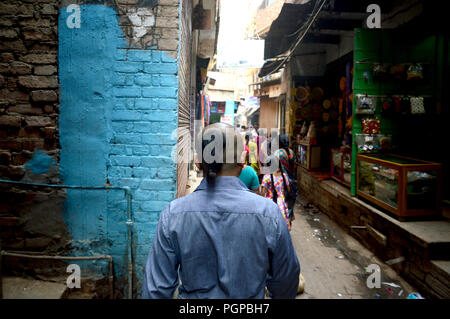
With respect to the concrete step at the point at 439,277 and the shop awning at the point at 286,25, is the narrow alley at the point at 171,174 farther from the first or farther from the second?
the shop awning at the point at 286,25

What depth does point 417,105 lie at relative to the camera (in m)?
4.81

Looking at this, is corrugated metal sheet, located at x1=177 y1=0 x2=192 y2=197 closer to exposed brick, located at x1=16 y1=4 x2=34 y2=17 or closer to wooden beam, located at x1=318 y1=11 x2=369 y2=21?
exposed brick, located at x1=16 y1=4 x2=34 y2=17

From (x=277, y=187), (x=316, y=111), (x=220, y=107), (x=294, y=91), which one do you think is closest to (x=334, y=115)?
(x=316, y=111)

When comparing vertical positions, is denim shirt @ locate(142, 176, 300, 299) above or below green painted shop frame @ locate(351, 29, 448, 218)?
below

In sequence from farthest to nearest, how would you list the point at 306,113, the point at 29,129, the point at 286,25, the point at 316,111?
the point at 306,113 → the point at 316,111 → the point at 286,25 → the point at 29,129

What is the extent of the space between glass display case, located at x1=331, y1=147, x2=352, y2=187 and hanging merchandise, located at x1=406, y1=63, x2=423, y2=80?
1.90 metres

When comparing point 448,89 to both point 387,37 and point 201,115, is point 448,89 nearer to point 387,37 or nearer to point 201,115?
point 387,37

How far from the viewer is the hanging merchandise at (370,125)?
507cm

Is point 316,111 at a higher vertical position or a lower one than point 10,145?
higher

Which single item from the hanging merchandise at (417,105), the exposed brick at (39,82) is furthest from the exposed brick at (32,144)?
the hanging merchandise at (417,105)

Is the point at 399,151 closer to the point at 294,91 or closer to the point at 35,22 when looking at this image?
the point at 294,91

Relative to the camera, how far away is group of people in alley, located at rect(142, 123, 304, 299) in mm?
1362

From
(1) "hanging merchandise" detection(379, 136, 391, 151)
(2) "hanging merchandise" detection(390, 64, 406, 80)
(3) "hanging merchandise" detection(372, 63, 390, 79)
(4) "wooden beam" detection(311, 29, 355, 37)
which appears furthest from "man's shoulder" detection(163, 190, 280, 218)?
(4) "wooden beam" detection(311, 29, 355, 37)

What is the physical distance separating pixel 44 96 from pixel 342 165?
5.86 meters
